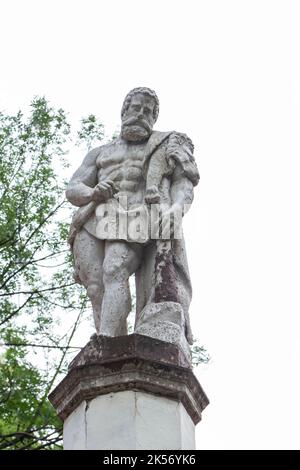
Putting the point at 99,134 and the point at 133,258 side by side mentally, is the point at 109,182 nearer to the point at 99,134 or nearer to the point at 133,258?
the point at 133,258

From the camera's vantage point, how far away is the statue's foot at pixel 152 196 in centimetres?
905

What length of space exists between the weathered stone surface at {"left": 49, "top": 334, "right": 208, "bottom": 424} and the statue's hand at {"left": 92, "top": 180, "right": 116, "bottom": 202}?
1.64 m

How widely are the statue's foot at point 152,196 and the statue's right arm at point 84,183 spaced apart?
529 millimetres

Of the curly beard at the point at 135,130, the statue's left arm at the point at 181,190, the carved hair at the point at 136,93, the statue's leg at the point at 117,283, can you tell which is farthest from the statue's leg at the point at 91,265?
the carved hair at the point at 136,93

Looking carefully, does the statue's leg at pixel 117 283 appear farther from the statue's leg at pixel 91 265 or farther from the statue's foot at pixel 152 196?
the statue's foot at pixel 152 196

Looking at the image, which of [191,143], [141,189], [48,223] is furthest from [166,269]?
[48,223]

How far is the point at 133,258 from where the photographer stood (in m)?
8.84

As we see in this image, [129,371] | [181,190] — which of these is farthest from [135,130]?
[129,371]

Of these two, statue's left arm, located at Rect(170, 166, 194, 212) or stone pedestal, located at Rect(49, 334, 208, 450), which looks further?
statue's left arm, located at Rect(170, 166, 194, 212)

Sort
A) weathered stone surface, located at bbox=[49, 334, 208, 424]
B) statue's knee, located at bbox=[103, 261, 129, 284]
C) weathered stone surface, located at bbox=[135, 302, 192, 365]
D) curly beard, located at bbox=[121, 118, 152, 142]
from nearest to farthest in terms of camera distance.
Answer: weathered stone surface, located at bbox=[49, 334, 208, 424]
weathered stone surface, located at bbox=[135, 302, 192, 365]
statue's knee, located at bbox=[103, 261, 129, 284]
curly beard, located at bbox=[121, 118, 152, 142]

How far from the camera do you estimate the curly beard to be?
959cm

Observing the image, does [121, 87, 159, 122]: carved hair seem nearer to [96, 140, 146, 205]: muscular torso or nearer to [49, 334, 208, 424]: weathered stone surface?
[96, 140, 146, 205]: muscular torso

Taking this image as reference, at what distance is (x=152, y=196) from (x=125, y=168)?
1.68 ft

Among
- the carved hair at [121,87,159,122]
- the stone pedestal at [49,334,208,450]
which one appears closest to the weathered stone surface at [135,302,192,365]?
the stone pedestal at [49,334,208,450]
